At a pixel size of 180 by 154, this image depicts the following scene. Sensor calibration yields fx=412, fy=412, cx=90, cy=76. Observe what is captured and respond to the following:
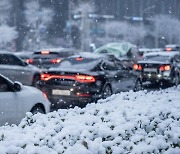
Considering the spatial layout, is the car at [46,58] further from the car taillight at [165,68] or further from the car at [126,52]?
the car taillight at [165,68]

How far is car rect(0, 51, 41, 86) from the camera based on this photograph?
1341 centimetres

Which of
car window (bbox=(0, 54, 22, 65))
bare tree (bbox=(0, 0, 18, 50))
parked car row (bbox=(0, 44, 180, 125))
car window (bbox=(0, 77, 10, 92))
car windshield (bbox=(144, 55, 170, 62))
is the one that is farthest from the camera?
bare tree (bbox=(0, 0, 18, 50))

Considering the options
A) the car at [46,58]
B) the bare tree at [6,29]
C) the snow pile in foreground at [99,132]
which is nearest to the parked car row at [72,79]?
the snow pile in foreground at [99,132]

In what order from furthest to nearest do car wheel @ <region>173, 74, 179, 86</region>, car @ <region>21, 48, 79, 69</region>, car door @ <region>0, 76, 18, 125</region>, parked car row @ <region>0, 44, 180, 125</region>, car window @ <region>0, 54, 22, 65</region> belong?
car @ <region>21, 48, 79, 69</region> < car wheel @ <region>173, 74, 179, 86</region> < car window @ <region>0, 54, 22, 65</region> < parked car row @ <region>0, 44, 180, 125</region> < car door @ <region>0, 76, 18, 125</region>

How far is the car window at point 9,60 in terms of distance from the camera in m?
13.6

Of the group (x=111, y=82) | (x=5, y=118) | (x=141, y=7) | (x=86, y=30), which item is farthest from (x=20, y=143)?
(x=141, y=7)

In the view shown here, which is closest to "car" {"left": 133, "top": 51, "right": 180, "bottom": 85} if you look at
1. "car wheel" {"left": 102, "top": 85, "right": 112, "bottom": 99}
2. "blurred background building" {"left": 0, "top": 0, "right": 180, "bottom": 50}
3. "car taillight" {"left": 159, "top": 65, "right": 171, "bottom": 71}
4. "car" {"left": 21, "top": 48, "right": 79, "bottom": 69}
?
"car taillight" {"left": 159, "top": 65, "right": 171, "bottom": 71}

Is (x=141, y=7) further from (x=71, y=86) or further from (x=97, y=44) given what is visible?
(x=71, y=86)

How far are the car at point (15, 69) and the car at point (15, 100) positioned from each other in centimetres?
581

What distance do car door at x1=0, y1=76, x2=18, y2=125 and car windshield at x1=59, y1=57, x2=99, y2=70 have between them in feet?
11.6

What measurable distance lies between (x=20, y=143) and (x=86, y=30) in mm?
53578

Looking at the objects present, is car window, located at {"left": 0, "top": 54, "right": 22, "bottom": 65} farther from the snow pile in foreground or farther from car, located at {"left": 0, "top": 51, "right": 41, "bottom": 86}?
the snow pile in foreground

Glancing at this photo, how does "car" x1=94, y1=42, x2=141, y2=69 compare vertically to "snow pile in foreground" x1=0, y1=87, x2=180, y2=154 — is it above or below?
below

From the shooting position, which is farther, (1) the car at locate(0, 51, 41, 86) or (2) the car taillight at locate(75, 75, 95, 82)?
(1) the car at locate(0, 51, 41, 86)
